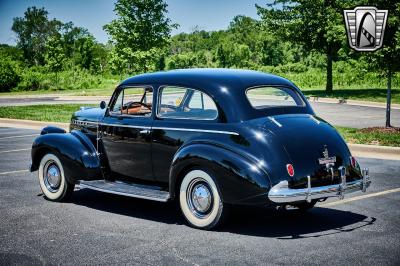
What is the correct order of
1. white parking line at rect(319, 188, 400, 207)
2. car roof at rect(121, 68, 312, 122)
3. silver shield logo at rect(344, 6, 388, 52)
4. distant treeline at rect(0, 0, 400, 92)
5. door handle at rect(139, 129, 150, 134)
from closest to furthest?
car roof at rect(121, 68, 312, 122) → door handle at rect(139, 129, 150, 134) → white parking line at rect(319, 188, 400, 207) → silver shield logo at rect(344, 6, 388, 52) → distant treeline at rect(0, 0, 400, 92)

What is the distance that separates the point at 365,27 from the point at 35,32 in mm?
103039

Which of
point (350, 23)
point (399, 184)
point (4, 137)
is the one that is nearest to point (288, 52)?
point (350, 23)

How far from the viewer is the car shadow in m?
6.12

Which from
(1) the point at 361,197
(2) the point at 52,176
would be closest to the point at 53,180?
(2) the point at 52,176

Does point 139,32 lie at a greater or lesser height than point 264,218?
greater

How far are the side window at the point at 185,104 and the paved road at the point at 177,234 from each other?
129cm

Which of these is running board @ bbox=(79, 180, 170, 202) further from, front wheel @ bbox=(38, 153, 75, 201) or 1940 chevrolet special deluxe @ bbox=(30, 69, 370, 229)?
front wheel @ bbox=(38, 153, 75, 201)

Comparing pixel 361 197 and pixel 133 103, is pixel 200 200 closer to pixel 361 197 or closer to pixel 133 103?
pixel 133 103

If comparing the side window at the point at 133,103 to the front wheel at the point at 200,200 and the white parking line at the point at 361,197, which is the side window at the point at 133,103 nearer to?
the front wheel at the point at 200,200

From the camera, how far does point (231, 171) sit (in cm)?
579

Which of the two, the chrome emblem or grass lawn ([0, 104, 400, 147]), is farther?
grass lawn ([0, 104, 400, 147])

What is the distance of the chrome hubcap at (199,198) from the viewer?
611 cm

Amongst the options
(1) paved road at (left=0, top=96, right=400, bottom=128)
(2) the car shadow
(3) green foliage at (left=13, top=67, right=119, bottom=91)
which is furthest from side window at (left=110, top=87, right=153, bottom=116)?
(3) green foliage at (left=13, top=67, right=119, bottom=91)

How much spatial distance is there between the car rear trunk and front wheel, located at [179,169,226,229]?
33.7 inches
